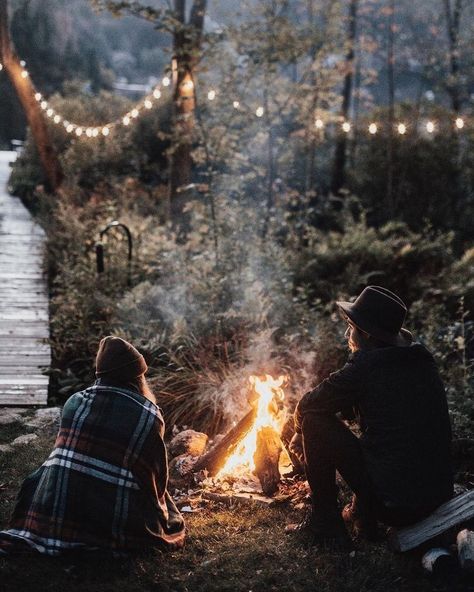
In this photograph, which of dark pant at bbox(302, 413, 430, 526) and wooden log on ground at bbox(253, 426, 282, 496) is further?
wooden log on ground at bbox(253, 426, 282, 496)

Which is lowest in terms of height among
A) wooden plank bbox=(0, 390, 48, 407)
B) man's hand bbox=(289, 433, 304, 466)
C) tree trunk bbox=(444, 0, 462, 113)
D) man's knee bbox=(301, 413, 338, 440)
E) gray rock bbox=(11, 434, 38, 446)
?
gray rock bbox=(11, 434, 38, 446)

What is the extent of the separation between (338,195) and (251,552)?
15399 mm

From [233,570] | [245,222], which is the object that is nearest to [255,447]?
[233,570]

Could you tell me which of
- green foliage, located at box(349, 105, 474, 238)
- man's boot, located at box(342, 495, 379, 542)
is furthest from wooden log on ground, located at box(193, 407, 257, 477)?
green foliage, located at box(349, 105, 474, 238)

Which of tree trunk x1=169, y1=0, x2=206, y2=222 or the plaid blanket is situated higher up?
tree trunk x1=169, y1=0, x2=206, y2=222

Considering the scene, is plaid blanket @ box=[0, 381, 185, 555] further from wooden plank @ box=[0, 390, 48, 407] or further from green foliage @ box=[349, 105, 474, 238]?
green foliage @ box=[349, 105, 474, 238]

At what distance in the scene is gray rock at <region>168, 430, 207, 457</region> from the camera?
569 cm

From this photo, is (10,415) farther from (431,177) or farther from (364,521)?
(431,177)

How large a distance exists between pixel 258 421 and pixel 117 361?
1.52 meters

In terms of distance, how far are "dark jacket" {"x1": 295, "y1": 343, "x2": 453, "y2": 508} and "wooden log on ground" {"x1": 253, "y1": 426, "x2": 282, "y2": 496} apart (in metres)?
1.11

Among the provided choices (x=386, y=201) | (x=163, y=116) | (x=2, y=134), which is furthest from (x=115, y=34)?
(x=386, y=201)

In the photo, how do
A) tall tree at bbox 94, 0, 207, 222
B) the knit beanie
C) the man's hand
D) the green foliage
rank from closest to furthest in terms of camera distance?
the knit beanie, the man's hand, tall tree at bbox 94, 0, 207, 222, the green foliage

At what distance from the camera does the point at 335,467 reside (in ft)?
13.7

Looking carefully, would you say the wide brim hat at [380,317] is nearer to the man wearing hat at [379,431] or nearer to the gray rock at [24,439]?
the man wearing hat at [379,431]
